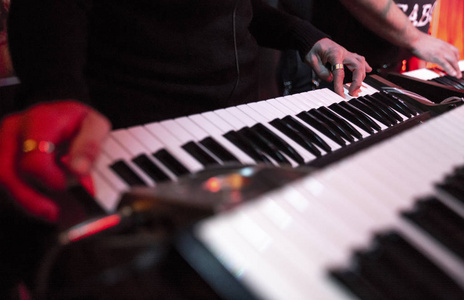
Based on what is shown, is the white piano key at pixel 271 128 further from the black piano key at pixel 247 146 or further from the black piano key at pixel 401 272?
the black piano key at pixel 401 272

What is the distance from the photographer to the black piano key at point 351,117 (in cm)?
82

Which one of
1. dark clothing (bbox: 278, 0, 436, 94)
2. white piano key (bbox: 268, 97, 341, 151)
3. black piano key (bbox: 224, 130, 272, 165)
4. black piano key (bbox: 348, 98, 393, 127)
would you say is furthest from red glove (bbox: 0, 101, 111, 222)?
dark clothing (bbox: 278, 0, 436, 94)

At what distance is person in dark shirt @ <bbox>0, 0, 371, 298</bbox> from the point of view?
0.41 meters

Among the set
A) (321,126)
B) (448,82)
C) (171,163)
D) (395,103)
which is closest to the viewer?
(171,163)

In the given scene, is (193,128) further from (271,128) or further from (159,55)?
(159,55)

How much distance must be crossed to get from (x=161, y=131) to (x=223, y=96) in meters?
0.53

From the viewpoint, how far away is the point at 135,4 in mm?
903

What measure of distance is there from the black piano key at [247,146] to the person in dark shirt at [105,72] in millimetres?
225

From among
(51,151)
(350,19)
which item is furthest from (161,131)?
(350,19)

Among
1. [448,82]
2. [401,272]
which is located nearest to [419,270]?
[401,272]

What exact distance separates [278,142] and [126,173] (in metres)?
0.31

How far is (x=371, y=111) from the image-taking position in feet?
2.96

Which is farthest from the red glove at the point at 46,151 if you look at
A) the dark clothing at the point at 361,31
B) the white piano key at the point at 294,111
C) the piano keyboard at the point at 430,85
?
the dark clothing at the point at 361,31

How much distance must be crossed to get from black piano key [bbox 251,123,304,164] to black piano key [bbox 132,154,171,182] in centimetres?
25
